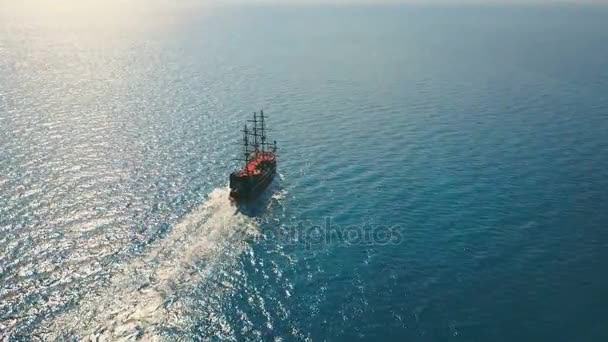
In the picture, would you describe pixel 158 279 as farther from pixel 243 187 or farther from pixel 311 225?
pixel 311 225

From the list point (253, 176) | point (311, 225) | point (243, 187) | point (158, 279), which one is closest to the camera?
point (158, 279)

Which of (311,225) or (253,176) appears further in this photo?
(253,176)

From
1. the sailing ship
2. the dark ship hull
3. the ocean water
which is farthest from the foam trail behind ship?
the sailing ship

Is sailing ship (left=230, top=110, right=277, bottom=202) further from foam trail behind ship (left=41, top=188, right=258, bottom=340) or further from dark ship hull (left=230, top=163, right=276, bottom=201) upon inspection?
foam trail behind ship (left=41, top=188, right=258, bottom=340)

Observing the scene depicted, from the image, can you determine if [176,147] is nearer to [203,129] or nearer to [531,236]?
[203,129]

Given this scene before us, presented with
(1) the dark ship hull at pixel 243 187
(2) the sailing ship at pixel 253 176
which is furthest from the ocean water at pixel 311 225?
(2) the sailing ship at pixel 253 176

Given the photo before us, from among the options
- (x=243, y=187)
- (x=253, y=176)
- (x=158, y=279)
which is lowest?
(x=158, y=279)

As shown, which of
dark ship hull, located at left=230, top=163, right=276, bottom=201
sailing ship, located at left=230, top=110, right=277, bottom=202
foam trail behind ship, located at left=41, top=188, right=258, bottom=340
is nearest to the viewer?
foam trail behind ship, located at left=41, top=188, right=258, bottom=340

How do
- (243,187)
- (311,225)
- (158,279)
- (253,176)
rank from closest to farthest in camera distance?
(158,279) < (311,225) < (243,187) < (253,176)

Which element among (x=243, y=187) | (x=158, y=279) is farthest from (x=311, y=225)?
(x=158, y=279)
